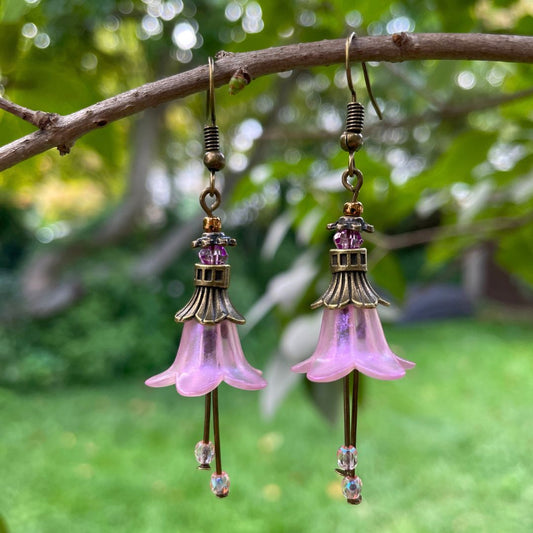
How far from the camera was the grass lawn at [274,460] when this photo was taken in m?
1.95

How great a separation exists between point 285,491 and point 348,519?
1.05 feet

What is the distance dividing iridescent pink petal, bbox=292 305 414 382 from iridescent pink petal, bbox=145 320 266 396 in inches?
2.0

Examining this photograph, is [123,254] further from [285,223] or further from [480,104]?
[480,104]

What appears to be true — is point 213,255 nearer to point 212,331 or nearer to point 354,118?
point 212,331

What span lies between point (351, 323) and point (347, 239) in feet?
0.23

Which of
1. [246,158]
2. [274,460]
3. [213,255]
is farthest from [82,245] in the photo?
[213,255]

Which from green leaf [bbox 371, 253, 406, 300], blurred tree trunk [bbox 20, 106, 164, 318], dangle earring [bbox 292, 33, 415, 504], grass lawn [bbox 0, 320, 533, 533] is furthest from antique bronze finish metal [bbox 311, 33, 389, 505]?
blurred tree trunk [bbox 20, 106, 164, 318]

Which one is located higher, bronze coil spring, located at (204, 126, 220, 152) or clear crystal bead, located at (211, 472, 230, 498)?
bronze coil spring, located at (204, 126, 220, 152)

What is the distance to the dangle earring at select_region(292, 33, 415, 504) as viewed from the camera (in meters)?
0.45

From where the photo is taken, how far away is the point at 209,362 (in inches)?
18.6

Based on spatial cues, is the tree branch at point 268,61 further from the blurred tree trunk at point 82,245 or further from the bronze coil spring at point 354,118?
the blurred tree trunk at point 82,245

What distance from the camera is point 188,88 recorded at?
1.36ft

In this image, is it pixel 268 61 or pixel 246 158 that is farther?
pixel 246 158

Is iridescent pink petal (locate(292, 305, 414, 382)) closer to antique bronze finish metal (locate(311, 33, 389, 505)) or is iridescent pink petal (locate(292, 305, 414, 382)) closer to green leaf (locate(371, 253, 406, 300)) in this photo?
antique bronze finish metal (locate(311, 33, 389, 505))
